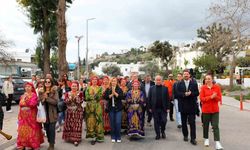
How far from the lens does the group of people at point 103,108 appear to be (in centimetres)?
814

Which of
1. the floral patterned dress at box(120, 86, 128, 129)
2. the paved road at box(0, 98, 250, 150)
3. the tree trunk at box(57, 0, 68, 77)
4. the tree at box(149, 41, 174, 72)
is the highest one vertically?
the tree at box(149, 41, 174, 72)

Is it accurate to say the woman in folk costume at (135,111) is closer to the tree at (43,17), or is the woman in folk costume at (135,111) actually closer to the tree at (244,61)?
the tree at (43,17)

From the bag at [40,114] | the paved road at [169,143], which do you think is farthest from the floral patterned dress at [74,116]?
the bag at [40,114]

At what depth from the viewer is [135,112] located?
9.73 m

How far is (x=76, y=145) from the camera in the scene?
8.97m

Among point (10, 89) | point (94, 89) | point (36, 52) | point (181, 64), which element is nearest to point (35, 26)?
point (36, 52)

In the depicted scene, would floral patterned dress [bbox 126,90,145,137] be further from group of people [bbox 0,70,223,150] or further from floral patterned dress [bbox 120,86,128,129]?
floral patterned dress [bbox 120,86,128,129]

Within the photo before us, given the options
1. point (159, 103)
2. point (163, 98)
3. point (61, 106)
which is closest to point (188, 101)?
point (163, 98)

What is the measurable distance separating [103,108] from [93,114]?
0.95 m

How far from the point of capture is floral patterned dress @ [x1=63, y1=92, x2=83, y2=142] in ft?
30.1

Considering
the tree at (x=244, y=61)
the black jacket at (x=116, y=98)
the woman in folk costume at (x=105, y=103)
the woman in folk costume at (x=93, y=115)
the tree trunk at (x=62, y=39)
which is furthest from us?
the tree at (x=244, y=61)

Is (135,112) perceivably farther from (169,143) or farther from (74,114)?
(74,114)

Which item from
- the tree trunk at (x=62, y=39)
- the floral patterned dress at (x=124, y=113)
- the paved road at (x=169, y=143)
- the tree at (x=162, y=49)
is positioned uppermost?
the tree at (x=162, y=49)

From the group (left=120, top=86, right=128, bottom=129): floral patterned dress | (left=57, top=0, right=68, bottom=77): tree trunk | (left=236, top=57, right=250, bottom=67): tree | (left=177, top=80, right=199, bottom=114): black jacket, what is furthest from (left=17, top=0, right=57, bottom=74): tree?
(left=236, top=57, right=250, bottom=67): tree
